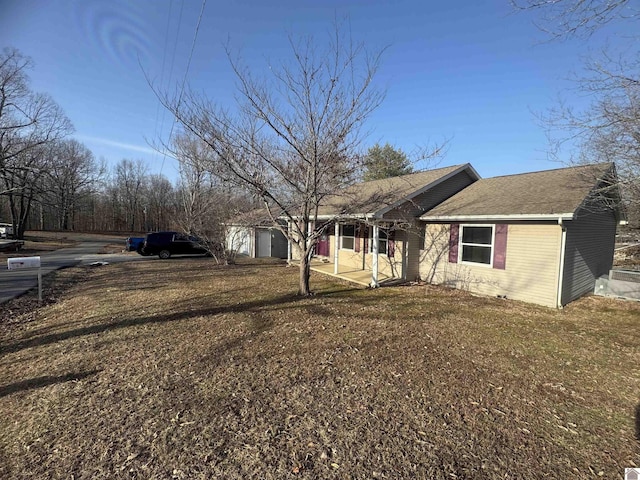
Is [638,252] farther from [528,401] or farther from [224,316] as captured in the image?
[224,316]

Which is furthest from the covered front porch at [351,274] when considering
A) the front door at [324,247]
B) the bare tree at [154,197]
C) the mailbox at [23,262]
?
the bare tree at [154,197]

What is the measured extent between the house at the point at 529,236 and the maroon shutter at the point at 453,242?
18mm

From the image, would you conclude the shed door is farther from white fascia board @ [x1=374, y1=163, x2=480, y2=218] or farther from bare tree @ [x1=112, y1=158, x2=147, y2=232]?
bare tree @ [x1=112, y1=158, x2=147, y2=232]

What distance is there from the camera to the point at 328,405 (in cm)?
326

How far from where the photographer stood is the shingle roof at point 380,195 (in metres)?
8.63

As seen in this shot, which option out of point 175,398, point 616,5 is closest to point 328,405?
point 175,398

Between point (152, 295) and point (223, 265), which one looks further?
point (223, 265)

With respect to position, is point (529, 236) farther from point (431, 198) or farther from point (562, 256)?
point (431, 198)

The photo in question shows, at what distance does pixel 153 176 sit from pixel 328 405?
58.3 m

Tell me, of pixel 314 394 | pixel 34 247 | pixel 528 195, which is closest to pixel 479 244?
pixel 528 195

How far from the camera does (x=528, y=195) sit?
8945mm

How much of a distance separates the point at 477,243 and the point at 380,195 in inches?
131

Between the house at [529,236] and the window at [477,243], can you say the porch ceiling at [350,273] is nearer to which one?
the house at [529,236]

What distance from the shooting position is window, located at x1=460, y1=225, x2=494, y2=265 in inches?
353
